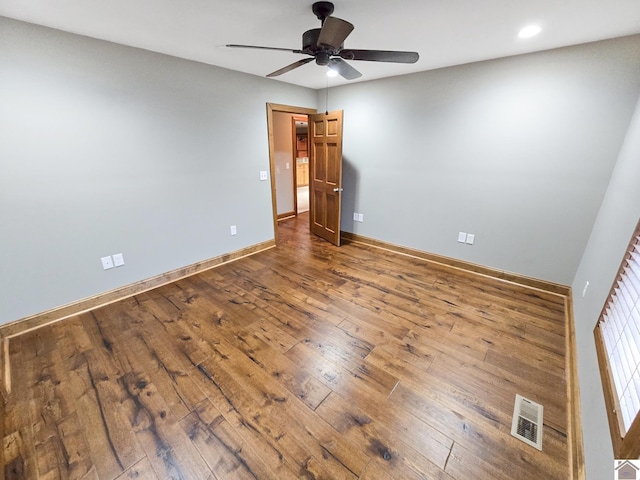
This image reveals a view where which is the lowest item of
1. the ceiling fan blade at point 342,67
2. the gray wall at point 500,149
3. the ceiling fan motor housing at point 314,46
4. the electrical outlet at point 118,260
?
the electrical outlet at point 118,260

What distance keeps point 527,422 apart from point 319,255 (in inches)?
108

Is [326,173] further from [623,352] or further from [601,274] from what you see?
[623,352]

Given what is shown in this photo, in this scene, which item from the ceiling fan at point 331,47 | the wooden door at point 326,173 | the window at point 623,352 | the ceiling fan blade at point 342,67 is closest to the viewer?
the window at point 623,352

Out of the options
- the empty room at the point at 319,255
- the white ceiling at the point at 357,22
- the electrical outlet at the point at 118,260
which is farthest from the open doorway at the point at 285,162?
the white ceiling at the point at 357,22

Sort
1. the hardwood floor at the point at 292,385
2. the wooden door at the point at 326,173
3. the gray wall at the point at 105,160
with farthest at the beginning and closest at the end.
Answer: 1. the wooden door at the point at 326,173
2. the gray wall at the point at 105,160
3. the hardwood floor at the point at 292,385

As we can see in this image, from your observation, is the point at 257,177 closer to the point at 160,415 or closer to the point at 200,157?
the point at 200,157

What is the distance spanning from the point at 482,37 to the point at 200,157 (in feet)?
9.69

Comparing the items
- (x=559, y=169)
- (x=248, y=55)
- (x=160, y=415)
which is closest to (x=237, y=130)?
(x=248, y=55)

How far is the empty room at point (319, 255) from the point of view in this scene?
1410 millimetres

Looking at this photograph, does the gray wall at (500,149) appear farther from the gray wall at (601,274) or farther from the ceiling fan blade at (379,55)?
the ceiling fan blade at (379,55)

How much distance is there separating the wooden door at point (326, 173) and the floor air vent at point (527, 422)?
289 centimetres

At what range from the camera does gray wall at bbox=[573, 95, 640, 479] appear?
3.87 ft

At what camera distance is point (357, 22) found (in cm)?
187

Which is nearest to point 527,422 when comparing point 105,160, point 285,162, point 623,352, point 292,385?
point 623,352
